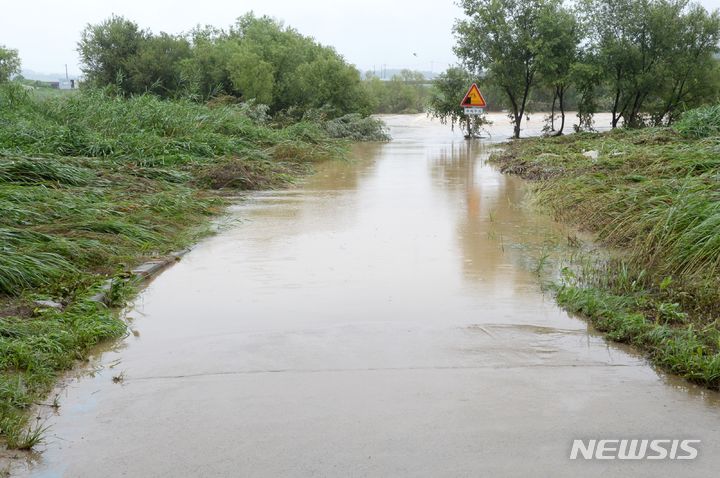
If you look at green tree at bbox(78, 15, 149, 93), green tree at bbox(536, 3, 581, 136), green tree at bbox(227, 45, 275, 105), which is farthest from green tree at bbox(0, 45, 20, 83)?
green tree at bbox(536, 3, 581, 136)

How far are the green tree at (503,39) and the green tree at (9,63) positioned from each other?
66.4 ft

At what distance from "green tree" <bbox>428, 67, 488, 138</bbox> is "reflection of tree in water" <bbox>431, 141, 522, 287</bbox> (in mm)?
9190

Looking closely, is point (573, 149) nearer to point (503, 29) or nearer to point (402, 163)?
point (402, 163)

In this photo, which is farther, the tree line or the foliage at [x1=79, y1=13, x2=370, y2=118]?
the foliage at [x1=79, y1=13, x2=370, y2=118]

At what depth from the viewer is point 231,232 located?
369 inches

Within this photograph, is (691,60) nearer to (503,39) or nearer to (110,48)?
(503,39)

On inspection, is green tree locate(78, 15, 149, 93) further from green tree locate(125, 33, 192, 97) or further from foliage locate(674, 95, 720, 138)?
foliage locate(674, 95, 720, 138)

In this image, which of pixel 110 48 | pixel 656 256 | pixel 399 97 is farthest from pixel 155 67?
pixel 399 97

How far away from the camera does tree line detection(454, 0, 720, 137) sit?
83.4 ft

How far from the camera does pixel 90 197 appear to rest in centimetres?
942

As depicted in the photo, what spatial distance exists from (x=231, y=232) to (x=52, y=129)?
6.07 metres

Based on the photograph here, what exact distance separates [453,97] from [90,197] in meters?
21.6

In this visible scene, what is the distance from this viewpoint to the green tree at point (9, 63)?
3600 centimetres

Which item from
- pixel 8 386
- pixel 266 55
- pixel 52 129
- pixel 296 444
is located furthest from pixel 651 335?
pixel 266 55
